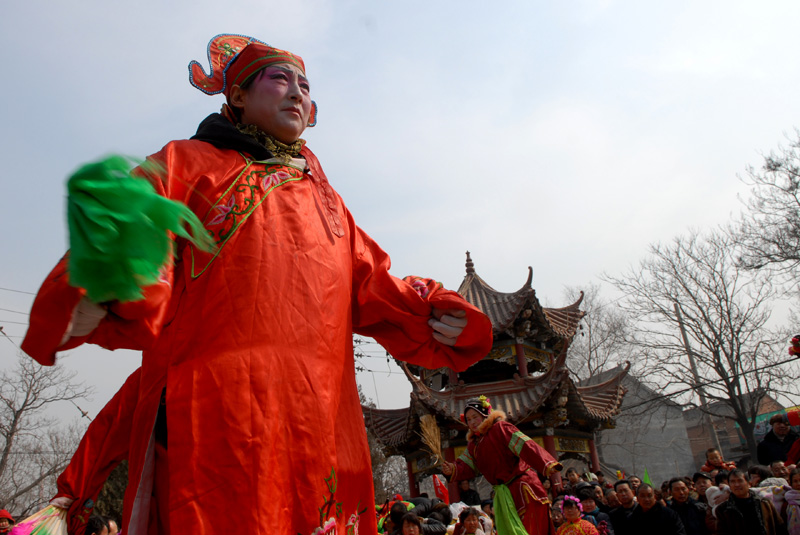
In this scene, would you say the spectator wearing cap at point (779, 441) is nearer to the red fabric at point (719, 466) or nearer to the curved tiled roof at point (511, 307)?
the red fabric at point (719, 466)

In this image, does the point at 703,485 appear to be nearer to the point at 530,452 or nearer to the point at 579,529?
the point at 579,529

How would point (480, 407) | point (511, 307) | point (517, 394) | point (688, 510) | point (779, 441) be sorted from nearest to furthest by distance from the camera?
point (480, 407), point (688, 510), point (779, 441), point (517, 394), point (511, 307)

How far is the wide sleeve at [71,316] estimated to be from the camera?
1341 millimetres

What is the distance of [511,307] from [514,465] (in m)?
9.49

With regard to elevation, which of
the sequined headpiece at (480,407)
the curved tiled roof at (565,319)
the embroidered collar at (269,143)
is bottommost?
the sequined headpiece at (480,407)

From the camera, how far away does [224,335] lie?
1.68 metres

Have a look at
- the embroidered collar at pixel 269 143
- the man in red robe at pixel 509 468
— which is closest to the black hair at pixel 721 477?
the man in red robe at pixel 509 468

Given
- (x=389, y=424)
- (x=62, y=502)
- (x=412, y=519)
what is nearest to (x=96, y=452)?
(x=62, y=502)

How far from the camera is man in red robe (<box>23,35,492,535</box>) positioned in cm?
150

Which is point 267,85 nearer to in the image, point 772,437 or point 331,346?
point 331,346

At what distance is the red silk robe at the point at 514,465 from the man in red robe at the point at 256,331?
3.66 metres

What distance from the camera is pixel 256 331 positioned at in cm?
171

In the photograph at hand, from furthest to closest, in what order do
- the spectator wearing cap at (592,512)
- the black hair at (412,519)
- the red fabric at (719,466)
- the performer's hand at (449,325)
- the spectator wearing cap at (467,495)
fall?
the spectator wearing cap at (467,495) → the red fabric at (719,466) → the spectator wearing cap at (592,512) → the black hair at (412,519) → the performer's hand at (449,325)

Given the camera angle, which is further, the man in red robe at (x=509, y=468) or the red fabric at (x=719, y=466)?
the red fabric at (x=719, y=466)
